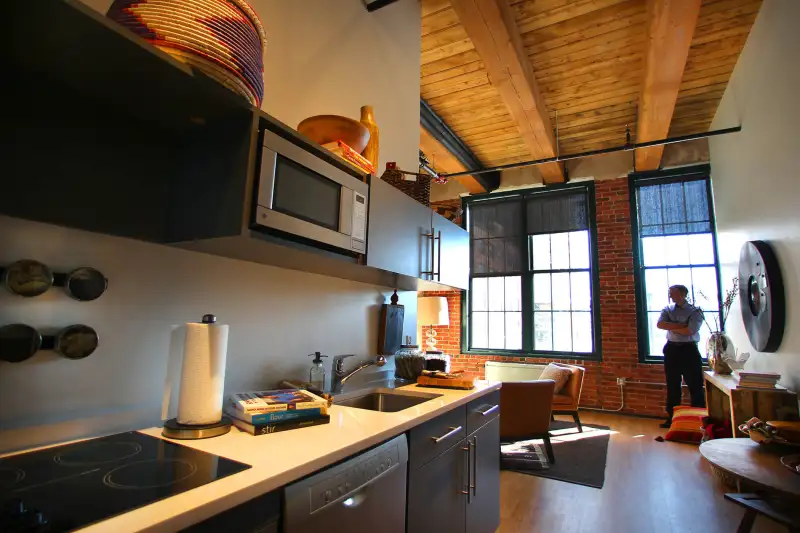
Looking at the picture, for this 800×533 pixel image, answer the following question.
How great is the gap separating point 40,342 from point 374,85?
213cm

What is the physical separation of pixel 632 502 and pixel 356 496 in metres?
2.41

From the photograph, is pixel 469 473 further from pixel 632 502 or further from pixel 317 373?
pixel 632 502

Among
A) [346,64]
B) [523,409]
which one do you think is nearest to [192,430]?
[346,64]

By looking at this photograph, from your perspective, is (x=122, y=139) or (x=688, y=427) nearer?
(x=122, y=139)

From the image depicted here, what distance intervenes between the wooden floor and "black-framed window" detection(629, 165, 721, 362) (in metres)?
2.00

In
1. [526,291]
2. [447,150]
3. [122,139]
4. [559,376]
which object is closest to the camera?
[122,139]

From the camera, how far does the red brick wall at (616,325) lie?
5047 mm

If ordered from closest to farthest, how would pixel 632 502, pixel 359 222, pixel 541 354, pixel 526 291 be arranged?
pixel 359 222, pixel 632 502, pixel 541 354, pixel 526 291

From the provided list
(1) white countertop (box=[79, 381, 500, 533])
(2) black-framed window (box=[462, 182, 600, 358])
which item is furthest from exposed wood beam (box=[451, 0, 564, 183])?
(1) white countertop (box=[79, 381, 500, 533])

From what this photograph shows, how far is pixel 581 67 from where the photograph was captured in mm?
3754

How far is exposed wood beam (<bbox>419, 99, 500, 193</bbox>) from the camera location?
179 inches

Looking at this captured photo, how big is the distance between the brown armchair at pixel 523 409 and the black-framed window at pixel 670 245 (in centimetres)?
262

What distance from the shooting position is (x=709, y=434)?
3580 millimetres

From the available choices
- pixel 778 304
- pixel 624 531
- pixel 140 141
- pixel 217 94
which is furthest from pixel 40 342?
pixel 778 304
